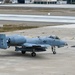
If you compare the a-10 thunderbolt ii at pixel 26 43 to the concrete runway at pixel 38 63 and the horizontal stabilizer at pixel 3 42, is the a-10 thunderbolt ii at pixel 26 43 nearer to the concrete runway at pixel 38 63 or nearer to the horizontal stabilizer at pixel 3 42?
the horizontal stabilizer at pixel 3 42

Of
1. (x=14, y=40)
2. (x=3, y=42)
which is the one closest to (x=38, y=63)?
(x=14, y=40)

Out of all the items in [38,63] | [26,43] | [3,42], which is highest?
[3,42]

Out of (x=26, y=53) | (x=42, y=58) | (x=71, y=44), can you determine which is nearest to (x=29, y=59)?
(x=42, y=58)

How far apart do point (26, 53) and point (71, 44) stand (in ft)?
24.1

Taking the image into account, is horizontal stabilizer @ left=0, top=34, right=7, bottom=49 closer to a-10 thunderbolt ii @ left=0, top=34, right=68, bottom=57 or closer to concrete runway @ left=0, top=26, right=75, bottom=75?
a-10 thunderbolt ii @ left=0, top=34, right=68, bottom=57

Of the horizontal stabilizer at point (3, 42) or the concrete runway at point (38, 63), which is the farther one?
the horizontal stabilizer at point (3, 42)

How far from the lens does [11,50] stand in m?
29.3

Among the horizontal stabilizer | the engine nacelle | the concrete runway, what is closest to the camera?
the concrete runway

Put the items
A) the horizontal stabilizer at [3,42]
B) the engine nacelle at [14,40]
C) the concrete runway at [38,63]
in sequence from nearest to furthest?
the concrete runway at [38,63] → the horizontal stabilizer at [3,42] → the engine nacelle at [14,40]

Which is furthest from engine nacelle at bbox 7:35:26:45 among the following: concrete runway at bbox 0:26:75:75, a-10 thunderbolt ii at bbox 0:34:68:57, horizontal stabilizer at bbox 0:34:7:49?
concrete runway at bbox 0:26:75:75

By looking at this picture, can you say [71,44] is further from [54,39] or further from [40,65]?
[40,65]

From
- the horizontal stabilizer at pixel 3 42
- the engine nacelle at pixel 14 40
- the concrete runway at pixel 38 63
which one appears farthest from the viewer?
the engine nacelle at pixel 14 40

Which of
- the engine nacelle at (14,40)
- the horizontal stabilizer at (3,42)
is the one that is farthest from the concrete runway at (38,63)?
the engine nacelle at (14,40)

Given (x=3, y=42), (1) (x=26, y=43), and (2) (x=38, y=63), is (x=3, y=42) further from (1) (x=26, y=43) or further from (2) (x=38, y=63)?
(2) (x=38, y=63)
